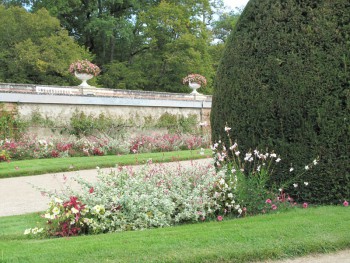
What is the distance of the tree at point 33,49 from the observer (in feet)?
82.9

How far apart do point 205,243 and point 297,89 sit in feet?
9.08

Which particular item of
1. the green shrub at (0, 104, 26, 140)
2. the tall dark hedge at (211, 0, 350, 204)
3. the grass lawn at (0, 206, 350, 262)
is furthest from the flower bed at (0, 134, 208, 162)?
the grass lawn at (0, 206, 350, 262)

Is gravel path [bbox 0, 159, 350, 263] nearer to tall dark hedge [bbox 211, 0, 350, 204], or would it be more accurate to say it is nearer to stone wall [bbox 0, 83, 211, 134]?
tall dark hedge [bbox 211, 0, 350, 204]

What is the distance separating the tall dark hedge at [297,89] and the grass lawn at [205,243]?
921 mm

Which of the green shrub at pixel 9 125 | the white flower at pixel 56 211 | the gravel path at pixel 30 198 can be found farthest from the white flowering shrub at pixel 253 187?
the green shrub at pixel 9 125

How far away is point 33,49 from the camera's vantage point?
988 inches

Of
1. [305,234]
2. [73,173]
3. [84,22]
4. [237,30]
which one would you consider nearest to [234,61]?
[237,30]

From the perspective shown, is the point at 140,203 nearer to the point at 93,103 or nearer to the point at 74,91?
the point at 93,103

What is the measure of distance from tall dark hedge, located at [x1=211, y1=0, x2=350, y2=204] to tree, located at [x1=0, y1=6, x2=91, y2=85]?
2103cm

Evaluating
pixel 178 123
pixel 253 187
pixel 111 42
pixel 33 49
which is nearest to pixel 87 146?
pixel 178 123

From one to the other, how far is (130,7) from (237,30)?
3110cm

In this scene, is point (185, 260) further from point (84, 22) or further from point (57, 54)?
point (84, 22)

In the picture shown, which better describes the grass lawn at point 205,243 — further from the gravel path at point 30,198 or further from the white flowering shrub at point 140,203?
the white flowering shrub at point 140,203

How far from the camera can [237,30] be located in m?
6.53
